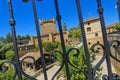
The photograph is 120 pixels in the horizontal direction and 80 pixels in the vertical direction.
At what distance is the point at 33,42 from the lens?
41.7m

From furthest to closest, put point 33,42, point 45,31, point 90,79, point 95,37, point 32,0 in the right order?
point 45,31 < point 33,42 < point 95,37 < point 32,0 < point 90,79

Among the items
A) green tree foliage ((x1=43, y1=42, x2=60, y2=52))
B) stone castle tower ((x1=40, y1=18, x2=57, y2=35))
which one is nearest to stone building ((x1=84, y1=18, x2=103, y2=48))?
green tree foliage ((x1=43, y1=42, x2=60, y2=52))

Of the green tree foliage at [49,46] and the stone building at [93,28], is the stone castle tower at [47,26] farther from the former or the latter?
the stone building at [93,28]

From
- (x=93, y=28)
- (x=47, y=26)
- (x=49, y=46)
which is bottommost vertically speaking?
(x=49, y=46)

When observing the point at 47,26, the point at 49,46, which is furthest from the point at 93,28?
the point at 47,26

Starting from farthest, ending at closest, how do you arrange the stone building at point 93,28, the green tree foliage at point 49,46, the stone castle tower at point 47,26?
1. the stone castle tower at point 47,26
2. the green tree foliage at point 49,46
3. the stone building at point 93,28

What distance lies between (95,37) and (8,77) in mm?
20945

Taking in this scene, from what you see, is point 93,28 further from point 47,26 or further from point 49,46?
point 47,26

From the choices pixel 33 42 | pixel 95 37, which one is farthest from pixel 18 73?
pixel 33 42

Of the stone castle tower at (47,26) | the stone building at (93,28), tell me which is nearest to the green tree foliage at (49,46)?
the stone building at (93,28)

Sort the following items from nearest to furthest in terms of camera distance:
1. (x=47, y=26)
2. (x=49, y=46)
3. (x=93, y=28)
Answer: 1. (x=93, y=28)
2. (x=49, y=46)
3. (x=47, y=26)

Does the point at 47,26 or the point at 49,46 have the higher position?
the point at 47,26

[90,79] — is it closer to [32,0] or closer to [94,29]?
[32,0]

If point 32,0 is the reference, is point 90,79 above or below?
below
